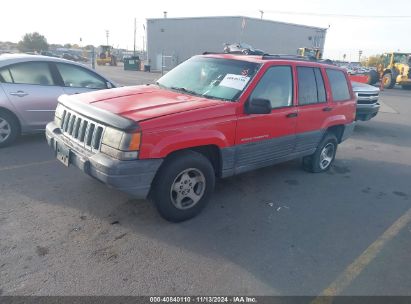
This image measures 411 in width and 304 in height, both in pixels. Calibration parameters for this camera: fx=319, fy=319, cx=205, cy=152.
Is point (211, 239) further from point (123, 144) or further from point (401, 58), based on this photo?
point (401, 58)

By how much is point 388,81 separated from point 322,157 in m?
23.5

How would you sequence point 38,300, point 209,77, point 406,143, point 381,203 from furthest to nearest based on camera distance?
point 406,143 → point 381,203 → point 209,77 → point 38,300

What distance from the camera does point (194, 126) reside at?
343cm

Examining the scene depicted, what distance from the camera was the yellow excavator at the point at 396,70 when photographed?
948 inches

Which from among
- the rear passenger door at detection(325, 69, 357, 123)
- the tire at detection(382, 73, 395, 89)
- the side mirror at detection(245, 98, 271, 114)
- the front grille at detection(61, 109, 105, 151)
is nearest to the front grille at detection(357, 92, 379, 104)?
the rear passenger door at detection(325, 69, 357, 123)

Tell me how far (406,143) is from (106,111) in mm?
8140

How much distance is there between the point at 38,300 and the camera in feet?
8.07

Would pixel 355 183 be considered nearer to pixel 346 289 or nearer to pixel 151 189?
pixel 346 289

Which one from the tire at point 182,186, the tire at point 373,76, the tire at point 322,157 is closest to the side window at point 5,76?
the tire at point 182,186

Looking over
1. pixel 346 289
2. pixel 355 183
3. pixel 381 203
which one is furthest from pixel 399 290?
pixel 355 183

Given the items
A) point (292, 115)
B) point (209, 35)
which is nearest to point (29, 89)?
point (292, 115)

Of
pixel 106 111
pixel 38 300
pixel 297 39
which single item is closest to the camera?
pixel 38 300

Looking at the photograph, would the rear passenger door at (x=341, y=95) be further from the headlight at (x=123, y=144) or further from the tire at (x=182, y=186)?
the headlight at (x=123, y=144)

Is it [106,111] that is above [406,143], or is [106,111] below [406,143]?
above
